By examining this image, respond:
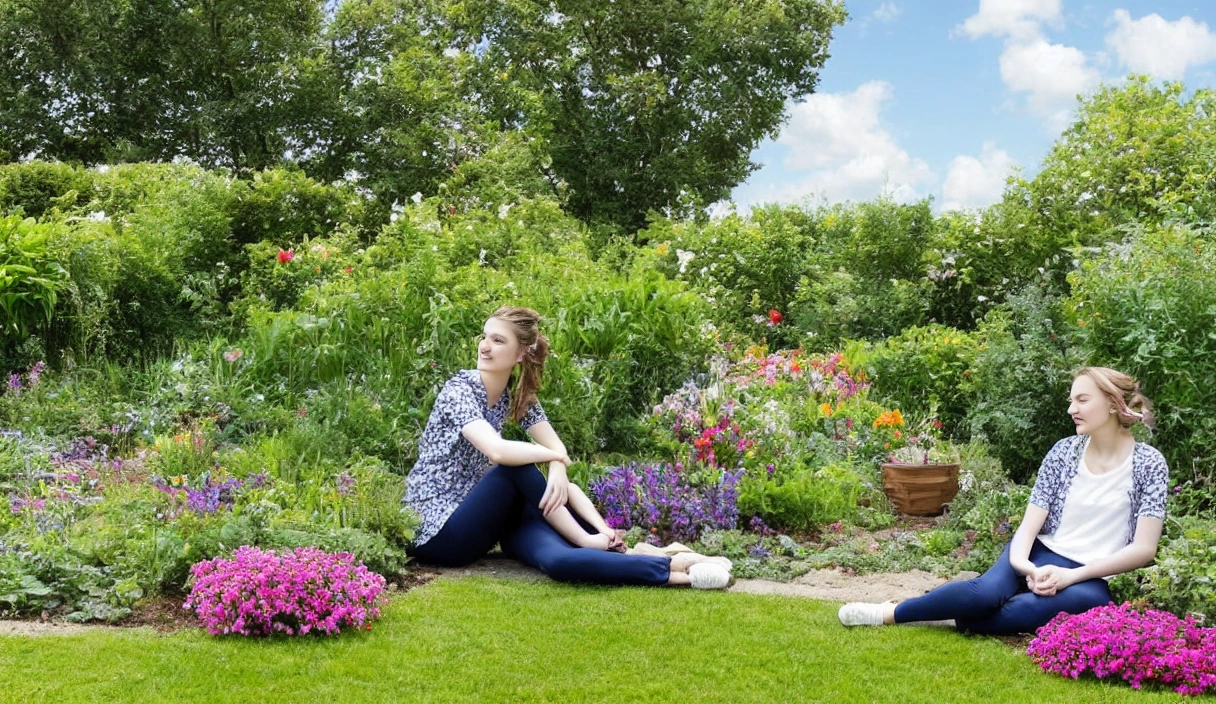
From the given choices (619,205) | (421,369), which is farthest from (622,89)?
(421,369)

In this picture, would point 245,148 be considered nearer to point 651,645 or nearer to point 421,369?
point 421,369

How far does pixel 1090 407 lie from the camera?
4496 mm

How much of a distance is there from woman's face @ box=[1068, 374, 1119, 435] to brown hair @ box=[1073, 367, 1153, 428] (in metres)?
0.02

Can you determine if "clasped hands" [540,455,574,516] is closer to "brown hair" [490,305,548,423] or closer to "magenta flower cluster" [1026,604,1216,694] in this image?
"brown hair" [490,305,548,423]

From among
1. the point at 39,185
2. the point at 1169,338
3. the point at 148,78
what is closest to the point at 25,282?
the point at 39,185

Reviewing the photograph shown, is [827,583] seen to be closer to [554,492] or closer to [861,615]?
[861,615]

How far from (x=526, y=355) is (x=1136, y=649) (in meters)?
2.91

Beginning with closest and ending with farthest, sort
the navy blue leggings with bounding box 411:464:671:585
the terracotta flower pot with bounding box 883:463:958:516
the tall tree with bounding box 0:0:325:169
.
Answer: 1. the navy blue leggings with bounding box 411:464:671:585
2. the terracotta flower pot with bounding box 883:463:958:516
3. the tall tree with bounding box 0:0:325:169

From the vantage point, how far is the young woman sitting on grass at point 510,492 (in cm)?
509

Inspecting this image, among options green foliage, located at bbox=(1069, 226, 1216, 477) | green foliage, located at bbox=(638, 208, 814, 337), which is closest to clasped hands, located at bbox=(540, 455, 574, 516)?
green foliage, located at bbox=(1069, 226, 1216, 477)

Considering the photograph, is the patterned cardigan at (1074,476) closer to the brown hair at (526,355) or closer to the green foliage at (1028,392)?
the green foliage at (1028,392)

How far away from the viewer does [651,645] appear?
13.9ft

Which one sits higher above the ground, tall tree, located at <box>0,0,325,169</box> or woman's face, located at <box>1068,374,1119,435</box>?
tall tree, located at <box>0,0,325,169</box>

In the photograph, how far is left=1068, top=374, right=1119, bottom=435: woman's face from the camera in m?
4.49
